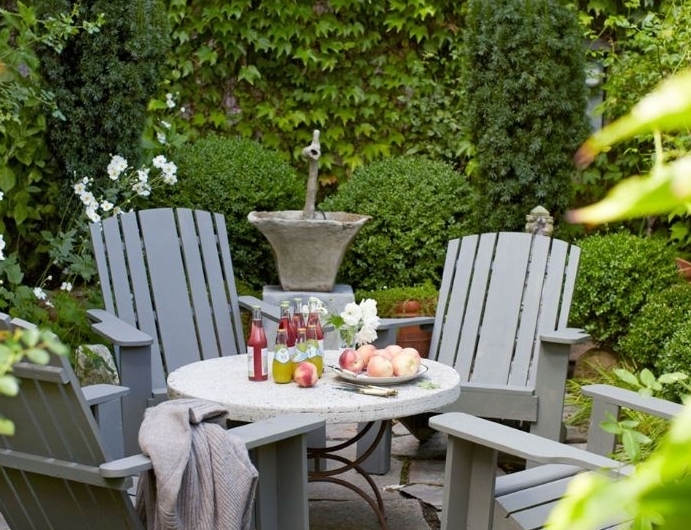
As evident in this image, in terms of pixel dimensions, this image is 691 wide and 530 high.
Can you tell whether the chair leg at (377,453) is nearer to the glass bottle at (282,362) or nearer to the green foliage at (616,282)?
the glass bottle at (282,362)

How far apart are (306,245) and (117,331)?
2.00 m

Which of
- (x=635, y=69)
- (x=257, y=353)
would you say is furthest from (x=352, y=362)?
(x=635, y=69)

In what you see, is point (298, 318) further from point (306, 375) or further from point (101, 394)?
point (101, 394)

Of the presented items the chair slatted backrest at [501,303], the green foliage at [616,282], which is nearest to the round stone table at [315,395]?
the chair slatted backrest at [501,303]

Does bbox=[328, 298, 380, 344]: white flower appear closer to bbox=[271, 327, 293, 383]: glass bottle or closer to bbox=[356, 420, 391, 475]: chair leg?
bbox=[271, 327, 293, 383]: glass bottle

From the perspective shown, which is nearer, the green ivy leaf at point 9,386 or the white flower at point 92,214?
the green ivy leaf at point 9,386

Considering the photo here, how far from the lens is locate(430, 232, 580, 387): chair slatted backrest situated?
3801 millimetres

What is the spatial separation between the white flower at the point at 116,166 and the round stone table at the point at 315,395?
1989 millimetres

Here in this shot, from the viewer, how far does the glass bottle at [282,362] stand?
9.78 ft

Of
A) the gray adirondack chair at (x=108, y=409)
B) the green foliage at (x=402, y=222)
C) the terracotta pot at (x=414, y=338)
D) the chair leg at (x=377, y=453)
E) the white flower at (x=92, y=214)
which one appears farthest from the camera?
the green foliage at (x=402, y=222)

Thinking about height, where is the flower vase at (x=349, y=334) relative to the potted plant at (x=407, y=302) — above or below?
above

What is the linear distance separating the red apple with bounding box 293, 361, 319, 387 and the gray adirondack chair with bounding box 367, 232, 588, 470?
2.52 feet

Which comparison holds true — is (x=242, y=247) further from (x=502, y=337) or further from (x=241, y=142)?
(x=502, y=337)

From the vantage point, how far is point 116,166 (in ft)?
16.4
